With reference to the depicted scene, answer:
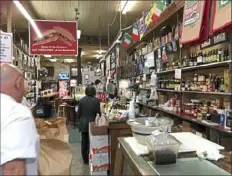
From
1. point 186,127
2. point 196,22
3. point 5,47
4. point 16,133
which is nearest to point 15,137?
point 16,133

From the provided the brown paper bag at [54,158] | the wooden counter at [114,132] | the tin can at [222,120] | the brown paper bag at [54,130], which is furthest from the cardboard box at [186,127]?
the brown paper bag at [54,158]

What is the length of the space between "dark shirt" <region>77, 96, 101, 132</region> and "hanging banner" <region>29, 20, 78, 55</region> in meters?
2.69

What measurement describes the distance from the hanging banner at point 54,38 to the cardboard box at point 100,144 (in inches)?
153

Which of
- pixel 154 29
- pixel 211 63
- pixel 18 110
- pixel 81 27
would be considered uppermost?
pixel 81 27

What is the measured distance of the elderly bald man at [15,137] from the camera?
1.33 metres

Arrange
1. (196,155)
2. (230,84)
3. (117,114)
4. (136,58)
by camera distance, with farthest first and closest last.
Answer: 1. (136,58)
2. (117,114)
3. (230,84)
4. (196,155)

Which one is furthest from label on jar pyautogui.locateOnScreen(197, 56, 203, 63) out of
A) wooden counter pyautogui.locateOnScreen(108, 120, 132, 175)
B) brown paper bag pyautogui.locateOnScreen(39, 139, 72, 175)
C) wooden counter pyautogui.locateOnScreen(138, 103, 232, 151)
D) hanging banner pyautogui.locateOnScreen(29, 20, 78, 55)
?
hanging banner pyautogui.locateOnScreen(29, 20, 78, 55)

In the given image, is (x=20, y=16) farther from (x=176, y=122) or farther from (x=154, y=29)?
(x=176, y=122)

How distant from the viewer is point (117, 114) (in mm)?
4262

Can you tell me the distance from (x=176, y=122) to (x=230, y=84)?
180 centimetres

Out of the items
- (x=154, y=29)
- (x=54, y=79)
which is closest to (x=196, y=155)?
(x=154, y=29)

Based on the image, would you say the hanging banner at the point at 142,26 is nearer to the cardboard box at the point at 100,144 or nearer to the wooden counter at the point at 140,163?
the cardboard box at the point at 100,144

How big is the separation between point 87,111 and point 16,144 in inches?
141

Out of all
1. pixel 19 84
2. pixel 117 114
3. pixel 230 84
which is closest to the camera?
pixel 19 84
